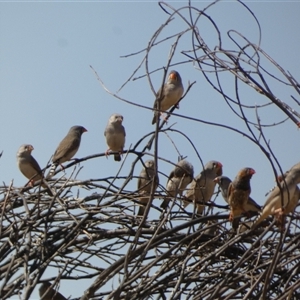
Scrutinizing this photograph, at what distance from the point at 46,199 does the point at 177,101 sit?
346 cm

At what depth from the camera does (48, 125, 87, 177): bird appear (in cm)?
862

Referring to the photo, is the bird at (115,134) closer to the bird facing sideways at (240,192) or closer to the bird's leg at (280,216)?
the bird facing sideways at (240,192)

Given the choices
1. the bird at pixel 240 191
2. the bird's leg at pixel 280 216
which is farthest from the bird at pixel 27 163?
the bird's leg at pixel 280 216

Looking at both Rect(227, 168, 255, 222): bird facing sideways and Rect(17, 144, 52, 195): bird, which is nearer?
Rect(227, 168, 255, 222): bird facing sideways

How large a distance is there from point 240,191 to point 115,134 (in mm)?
4021

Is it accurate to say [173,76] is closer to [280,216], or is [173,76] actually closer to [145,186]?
[145,186]

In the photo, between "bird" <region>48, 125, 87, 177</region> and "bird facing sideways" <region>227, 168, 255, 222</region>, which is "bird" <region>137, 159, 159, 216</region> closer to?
"bird facing sideways" <region>227, 168, 255, 222</region>

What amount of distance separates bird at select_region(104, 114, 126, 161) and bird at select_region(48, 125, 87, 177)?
0.38 metres

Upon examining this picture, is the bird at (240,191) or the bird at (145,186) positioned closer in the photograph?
the bird at (145,186)

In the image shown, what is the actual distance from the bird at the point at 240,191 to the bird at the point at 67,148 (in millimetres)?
2891

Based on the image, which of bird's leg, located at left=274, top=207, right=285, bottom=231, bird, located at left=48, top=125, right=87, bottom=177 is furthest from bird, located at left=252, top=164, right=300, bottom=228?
bird, located at left=48, top=125, right=87, bottom=177

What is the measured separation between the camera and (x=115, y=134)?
962cm

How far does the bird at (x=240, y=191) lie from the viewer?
5716mm

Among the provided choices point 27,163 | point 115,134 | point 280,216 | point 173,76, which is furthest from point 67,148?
point 280,216
